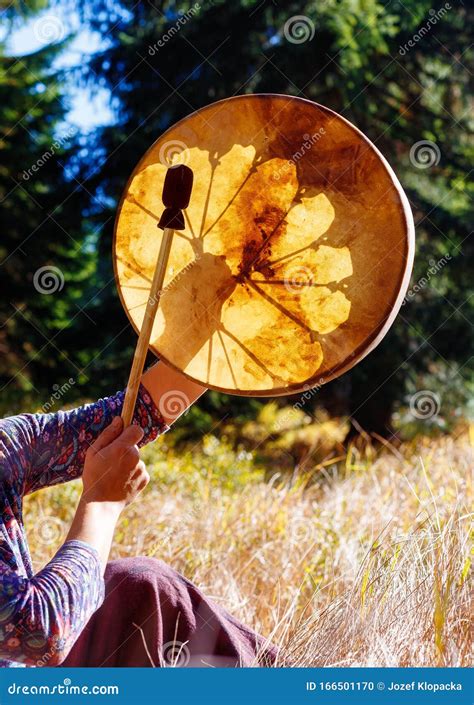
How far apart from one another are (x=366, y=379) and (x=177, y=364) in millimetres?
6063

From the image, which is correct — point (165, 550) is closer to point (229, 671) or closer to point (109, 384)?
point (229, 671)

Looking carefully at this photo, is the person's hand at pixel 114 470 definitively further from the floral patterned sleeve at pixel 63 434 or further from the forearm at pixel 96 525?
the floral patterned sleeve at pixel 63 434

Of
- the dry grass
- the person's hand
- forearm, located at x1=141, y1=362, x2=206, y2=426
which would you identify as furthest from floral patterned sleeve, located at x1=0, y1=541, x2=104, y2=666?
the dry grass

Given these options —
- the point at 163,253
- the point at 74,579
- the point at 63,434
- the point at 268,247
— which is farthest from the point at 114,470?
the point at 268,247

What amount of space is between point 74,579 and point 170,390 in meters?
0.59

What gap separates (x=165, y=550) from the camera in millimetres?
3396

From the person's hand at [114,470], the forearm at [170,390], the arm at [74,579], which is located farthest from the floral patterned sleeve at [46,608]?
the forearm at [170,390]

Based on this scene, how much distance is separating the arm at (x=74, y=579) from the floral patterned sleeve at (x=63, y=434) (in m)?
0.23

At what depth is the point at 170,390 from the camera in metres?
1.89

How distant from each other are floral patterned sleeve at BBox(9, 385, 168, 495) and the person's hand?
225 millimetres

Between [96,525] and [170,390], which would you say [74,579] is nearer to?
[96,525]

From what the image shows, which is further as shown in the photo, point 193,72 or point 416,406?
point 416,406

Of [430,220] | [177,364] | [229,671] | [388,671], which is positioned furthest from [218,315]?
[430,220]

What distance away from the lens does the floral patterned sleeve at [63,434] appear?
1.74m
